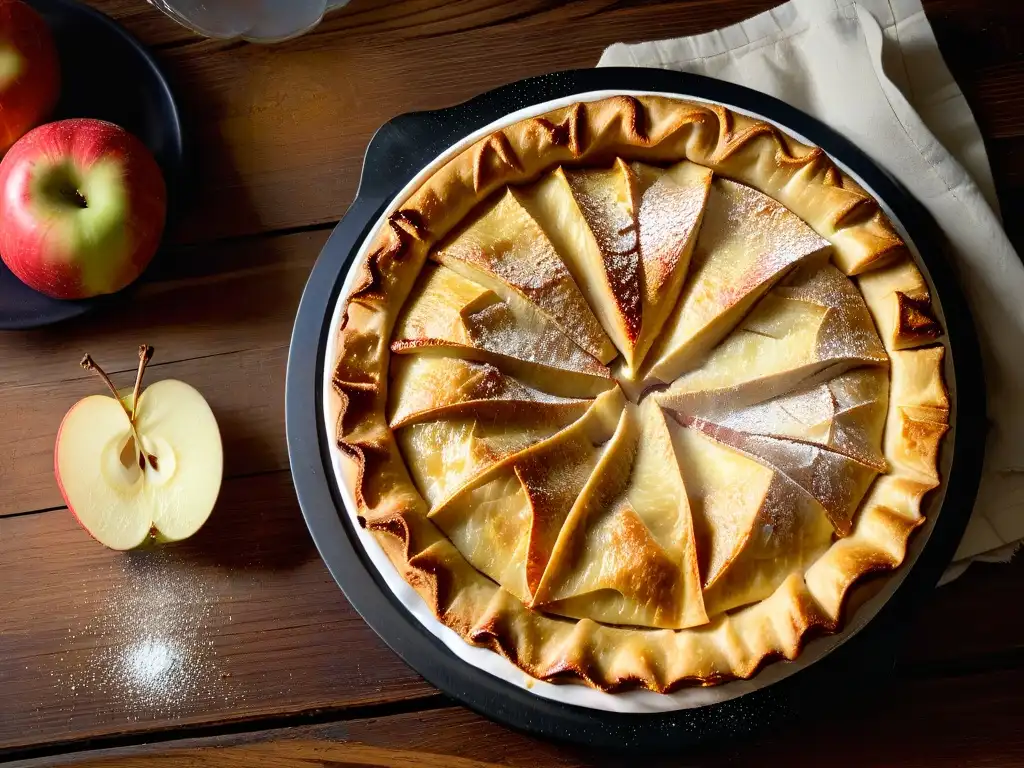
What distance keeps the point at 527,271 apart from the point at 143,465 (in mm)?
668

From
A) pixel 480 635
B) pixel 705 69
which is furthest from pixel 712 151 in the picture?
pixel 480 635

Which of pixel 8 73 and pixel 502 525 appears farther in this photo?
pixel 8 73

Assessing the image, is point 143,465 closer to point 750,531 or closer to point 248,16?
point 248,16

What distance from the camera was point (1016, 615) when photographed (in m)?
1.28

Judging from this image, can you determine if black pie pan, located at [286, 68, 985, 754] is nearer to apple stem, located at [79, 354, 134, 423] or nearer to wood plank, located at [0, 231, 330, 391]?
wood plank, located at [0, 231, 330, 391]

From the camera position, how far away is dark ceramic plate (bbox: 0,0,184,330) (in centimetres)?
142

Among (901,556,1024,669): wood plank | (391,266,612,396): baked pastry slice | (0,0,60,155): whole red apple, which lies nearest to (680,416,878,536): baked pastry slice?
(391,266,612,396): baked pastry slice

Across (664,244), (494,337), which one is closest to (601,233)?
(664,244)

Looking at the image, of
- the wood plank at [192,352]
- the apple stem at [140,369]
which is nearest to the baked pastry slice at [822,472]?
the wood plank at [192,352]

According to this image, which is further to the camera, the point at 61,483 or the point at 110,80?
the point at 110,80

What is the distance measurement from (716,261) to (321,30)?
2.70 ft

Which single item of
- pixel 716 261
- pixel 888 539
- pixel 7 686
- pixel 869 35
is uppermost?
pixel 869 35

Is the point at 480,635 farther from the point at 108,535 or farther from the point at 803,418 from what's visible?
the point at 108,535

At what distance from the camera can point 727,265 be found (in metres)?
1.14
